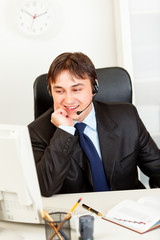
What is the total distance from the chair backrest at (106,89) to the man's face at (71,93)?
0.23 metres

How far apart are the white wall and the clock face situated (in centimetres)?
6

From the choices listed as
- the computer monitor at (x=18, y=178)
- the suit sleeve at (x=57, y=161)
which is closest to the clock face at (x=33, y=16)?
the suit sleeve at (x=57, y=161)

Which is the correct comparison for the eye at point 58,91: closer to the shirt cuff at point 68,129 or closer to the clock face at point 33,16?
the shirt cuff at point 68,129

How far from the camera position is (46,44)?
11.2 feet

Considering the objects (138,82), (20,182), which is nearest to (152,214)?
(20,182)

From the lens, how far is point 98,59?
348cm

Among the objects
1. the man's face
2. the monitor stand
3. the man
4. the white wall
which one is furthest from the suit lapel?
the white wall

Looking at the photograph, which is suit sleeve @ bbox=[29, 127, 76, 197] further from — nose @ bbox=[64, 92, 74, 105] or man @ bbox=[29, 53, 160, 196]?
nose @ bbox=[64, 92, 74, 105]

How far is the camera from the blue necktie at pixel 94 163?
1846mm

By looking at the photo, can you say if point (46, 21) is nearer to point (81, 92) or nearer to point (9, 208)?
point (81, 92)

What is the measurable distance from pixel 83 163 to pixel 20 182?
2.28ft

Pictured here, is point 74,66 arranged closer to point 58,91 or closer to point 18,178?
point 58,91

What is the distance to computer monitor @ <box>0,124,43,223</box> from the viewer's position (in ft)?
3.75

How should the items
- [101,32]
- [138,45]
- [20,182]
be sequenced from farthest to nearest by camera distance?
1. [101,32]
2. [138,45]
3. [20,182]
